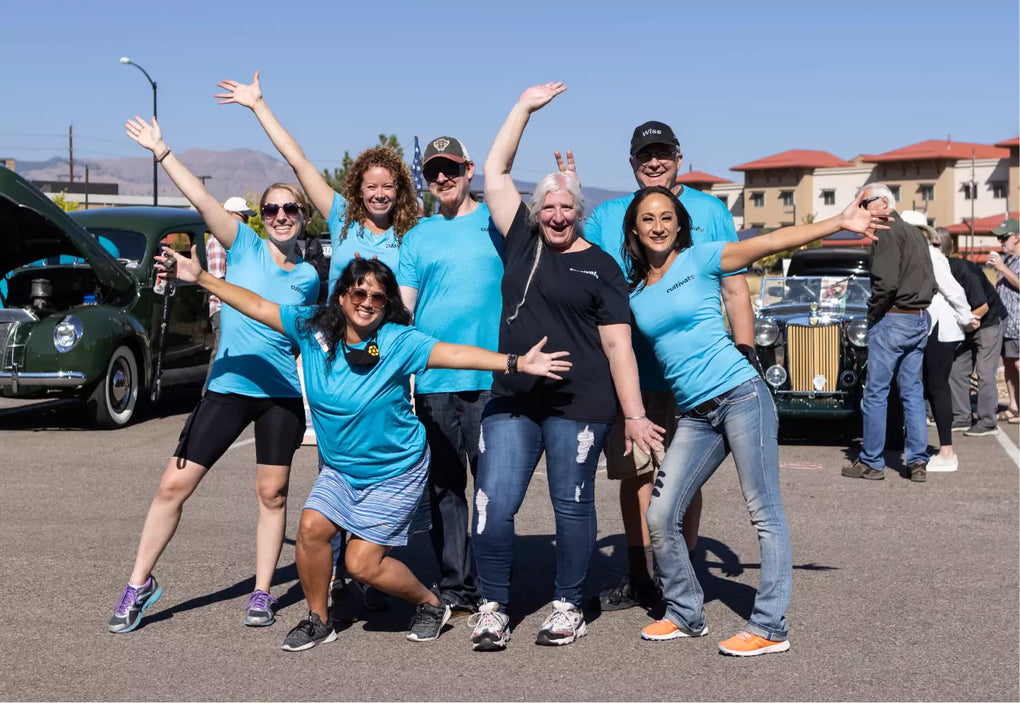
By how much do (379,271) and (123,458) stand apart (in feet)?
18.8

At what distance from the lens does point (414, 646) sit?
507 cm

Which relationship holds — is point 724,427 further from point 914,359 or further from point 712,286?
point 914,359

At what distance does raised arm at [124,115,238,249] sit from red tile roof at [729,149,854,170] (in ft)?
321

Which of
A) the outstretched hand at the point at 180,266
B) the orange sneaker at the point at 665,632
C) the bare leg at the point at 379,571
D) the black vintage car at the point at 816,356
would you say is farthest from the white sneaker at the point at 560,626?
the black vintage car at the point at 816,356

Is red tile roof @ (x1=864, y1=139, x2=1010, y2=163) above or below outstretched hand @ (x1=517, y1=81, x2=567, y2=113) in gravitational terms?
above

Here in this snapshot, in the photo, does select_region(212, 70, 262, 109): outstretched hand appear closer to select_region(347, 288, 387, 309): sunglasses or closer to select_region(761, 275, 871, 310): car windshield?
select_region(347, 288, 387, 309): sunglasses

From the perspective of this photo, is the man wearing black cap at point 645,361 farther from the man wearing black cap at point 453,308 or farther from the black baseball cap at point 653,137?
the man wearing black cap at point 453,308

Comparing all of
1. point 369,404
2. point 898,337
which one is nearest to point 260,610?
point 369,404

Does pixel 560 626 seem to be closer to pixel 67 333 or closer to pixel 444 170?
pixel 444 170

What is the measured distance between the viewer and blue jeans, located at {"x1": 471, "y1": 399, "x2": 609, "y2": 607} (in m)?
4.98

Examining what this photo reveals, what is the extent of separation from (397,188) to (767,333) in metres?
6.12

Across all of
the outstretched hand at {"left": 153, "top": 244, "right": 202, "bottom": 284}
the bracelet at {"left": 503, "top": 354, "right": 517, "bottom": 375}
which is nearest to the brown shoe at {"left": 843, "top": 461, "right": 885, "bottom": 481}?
the bracelet at {"left": 503, "top": 354, "right": 517, "bottom": 375}

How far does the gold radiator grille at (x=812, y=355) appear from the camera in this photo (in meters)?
11.0

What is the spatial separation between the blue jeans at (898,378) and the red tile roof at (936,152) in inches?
3373
